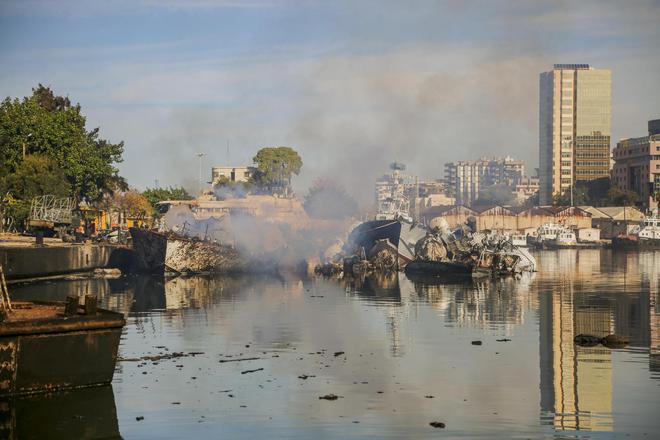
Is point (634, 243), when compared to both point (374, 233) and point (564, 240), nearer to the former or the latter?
point (564, 240)

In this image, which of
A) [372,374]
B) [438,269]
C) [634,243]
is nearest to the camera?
[372,374]

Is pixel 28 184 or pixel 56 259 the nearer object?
pixel 56 259

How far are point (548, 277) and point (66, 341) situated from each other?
66824 mm

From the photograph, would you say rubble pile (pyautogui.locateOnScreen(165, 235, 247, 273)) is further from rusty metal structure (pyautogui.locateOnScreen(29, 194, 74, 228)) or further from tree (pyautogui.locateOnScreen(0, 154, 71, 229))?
tree (pyautogui.locateOnScreen(0, 154, 71, 229))

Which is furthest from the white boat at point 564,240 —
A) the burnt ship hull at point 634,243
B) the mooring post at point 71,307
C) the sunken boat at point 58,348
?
the mooring post at point 71,307

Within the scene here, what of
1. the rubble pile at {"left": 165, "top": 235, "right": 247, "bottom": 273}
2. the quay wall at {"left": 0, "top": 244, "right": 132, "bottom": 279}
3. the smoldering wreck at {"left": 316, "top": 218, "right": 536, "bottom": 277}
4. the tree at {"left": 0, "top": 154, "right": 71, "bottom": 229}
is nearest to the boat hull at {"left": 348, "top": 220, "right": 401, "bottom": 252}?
the smoldering wreck at {"left": 316, "top": 218, "right": 536, "bottom": 277}

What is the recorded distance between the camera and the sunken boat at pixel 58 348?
85.8ft

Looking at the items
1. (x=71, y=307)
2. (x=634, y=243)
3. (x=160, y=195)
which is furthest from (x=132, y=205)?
(x=71, y=307)

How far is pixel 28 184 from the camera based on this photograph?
103875mm

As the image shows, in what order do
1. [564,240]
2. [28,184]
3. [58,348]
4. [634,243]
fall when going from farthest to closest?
[564,240], [634,243], [28,184], [58,348]

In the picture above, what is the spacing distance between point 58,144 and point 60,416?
304 feet

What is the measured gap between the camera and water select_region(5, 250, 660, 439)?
2589 cm

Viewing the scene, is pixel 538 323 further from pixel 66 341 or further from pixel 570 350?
pixel 66 341

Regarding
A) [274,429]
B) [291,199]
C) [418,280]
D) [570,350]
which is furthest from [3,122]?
[274,429]
